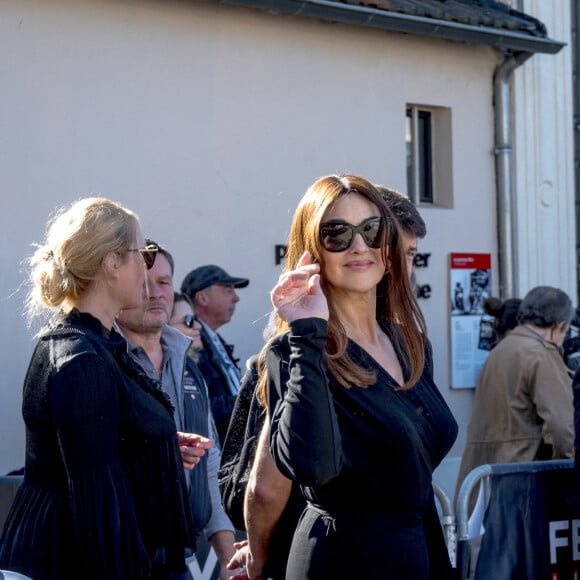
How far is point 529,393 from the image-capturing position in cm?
684

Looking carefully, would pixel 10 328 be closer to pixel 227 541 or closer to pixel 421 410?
pixel 227 541

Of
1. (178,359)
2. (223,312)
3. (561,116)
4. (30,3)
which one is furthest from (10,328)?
(561,116)

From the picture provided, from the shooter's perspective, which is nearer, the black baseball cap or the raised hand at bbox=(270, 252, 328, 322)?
the raised hand at bbox=(270, 252, 328, 322)

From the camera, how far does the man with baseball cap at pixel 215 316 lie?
6754mm

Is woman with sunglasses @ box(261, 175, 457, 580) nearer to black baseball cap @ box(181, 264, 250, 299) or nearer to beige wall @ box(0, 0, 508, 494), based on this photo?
black baseball cap @ box(181, 264, 250, 299)

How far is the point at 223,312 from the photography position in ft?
24.9

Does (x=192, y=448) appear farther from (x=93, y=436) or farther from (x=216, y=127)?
(x=216, y=127)

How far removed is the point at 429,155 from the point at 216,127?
7.91ft

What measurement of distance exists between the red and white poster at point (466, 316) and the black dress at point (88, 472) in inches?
262

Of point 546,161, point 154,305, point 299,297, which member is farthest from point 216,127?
point 299,297

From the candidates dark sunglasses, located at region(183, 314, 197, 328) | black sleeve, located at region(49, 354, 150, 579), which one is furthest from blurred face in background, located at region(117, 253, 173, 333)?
dark sunglasses, located at region(183, 314, 197, 328)

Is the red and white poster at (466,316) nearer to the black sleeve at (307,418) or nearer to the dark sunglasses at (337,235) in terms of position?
the dark sunglasses at (337,235)

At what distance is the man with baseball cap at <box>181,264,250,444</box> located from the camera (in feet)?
22.2

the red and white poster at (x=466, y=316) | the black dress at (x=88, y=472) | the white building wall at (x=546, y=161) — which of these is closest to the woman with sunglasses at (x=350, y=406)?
the black dress at (x=88, y=472)
